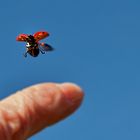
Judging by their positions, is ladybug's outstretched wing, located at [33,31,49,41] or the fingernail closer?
the fingernail

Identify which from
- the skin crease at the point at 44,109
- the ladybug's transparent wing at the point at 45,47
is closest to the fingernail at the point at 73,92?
the skin crease at the point at 44,109

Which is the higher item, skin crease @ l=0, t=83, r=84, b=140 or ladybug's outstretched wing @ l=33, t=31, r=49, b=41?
ladybug's outstretched wing @ l=33, t=31, r=49, b=41

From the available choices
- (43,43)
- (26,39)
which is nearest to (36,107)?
(43,43)

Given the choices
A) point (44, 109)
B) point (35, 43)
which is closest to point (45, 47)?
point (35, 43)

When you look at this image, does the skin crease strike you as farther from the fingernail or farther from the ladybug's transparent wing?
the ladybug's transparent wing

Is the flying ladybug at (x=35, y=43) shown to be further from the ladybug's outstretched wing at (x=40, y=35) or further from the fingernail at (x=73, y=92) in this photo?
the fingernail at (x=73, y=92)

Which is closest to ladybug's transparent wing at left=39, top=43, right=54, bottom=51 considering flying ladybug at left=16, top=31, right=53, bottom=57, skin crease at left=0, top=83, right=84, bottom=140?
flying ladybug at left=16, top=31, right=53, bottom=57
